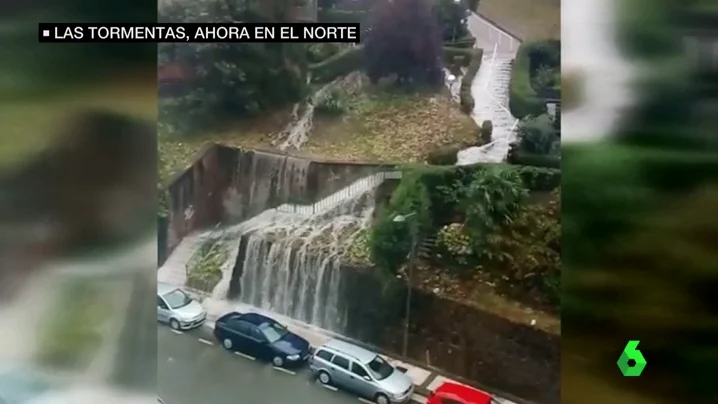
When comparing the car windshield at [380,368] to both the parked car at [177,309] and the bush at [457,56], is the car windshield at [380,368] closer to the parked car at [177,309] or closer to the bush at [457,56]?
the parked car at [177,309]

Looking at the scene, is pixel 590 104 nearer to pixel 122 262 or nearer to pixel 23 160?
pixel 122 262

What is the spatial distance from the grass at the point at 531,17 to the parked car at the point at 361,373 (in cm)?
68

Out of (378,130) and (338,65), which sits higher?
(338,65)

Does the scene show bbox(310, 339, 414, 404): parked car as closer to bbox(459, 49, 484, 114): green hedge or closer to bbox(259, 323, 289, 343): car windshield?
bbox(259, 323, 289, 343): car windshield

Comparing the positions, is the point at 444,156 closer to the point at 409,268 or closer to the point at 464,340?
the point at 409,268

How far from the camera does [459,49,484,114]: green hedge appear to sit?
1477 mm

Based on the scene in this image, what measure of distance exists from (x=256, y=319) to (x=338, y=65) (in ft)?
1.69

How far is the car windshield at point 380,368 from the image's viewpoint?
1.45 m

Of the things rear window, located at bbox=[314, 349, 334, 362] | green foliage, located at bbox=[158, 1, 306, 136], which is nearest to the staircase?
green foliage, located at bbox=[158, 1, 306, 136]

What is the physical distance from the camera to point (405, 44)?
57.9 inches

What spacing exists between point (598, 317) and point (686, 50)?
0.54 meters

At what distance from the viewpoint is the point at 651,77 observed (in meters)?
1.47

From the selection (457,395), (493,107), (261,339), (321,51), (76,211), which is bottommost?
(457,395)

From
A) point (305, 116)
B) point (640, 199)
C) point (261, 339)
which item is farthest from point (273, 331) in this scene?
point (640, 199)
